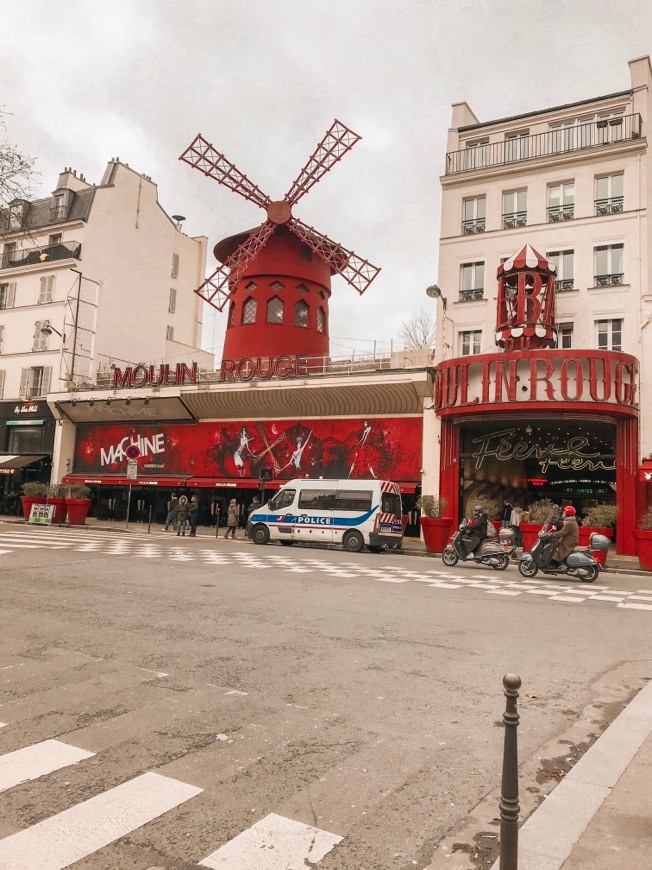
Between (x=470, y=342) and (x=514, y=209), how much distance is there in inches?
183

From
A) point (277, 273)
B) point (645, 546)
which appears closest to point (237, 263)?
point (277, 273)

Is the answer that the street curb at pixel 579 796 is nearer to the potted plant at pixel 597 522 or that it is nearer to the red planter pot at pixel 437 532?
the potted plant at pixel 597 522

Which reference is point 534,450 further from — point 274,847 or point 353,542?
point 274,847

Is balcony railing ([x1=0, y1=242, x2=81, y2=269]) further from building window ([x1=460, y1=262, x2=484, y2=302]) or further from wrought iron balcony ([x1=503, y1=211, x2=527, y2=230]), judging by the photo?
wrought iron balcony ([x1=503, y1=211, x2=527, y2=230])

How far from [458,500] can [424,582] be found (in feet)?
34.4

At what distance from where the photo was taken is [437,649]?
650cm

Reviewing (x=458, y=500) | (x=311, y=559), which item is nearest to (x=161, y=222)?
(x=458, y=500)

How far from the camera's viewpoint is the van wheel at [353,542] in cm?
1822

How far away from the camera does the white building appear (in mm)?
20531

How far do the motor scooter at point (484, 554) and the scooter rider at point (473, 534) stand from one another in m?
0.06

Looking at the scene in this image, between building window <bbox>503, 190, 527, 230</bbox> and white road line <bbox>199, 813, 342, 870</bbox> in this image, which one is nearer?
white road line <bbox>199, 813, 342, 870</bbox>

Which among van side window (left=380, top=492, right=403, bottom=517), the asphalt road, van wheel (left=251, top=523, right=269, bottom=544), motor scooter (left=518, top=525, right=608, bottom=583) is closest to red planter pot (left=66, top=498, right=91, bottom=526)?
van wheel (left=251, top=523, right=269, bottom=544)

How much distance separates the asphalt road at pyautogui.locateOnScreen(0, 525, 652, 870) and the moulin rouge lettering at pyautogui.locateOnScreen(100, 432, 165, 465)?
18.8 metres

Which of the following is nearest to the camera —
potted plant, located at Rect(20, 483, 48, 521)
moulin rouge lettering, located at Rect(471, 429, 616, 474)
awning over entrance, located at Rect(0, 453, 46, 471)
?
moulin rouge lettering, located at Rect(471, 429, 616, 474)
